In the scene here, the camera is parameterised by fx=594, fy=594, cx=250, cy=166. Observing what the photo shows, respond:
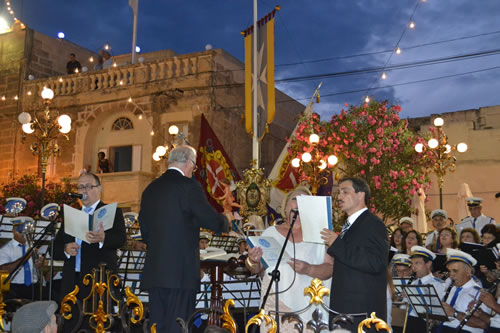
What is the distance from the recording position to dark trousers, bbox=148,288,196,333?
16.9 ft

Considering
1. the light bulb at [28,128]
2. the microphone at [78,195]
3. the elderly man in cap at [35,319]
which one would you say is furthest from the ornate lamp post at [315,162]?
the elderly man in cap at [35,319]

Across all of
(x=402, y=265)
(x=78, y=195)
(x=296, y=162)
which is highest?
(x=296, y=162)

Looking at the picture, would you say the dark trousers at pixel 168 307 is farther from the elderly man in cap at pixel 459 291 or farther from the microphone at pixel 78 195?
the elderly man in cap at pixel 459 291

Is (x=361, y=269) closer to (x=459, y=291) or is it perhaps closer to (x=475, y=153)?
(x=459, y=291)

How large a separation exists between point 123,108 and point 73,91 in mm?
2428

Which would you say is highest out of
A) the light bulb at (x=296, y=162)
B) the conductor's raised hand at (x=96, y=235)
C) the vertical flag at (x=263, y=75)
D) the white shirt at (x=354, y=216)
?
the vertical flag at (x=263, y=75)

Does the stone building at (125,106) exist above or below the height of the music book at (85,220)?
above

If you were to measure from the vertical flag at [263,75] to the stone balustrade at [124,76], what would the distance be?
162 inches

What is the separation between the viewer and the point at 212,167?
58.2 feet

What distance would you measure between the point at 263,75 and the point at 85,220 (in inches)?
463

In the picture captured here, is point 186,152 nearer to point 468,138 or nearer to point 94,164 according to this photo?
point 468,138

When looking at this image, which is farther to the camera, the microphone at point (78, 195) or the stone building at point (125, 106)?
the stone building at point (125, 106)

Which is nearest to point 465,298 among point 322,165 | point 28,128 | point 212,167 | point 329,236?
point 329,236

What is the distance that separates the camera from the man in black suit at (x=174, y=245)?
5176 millimetres
